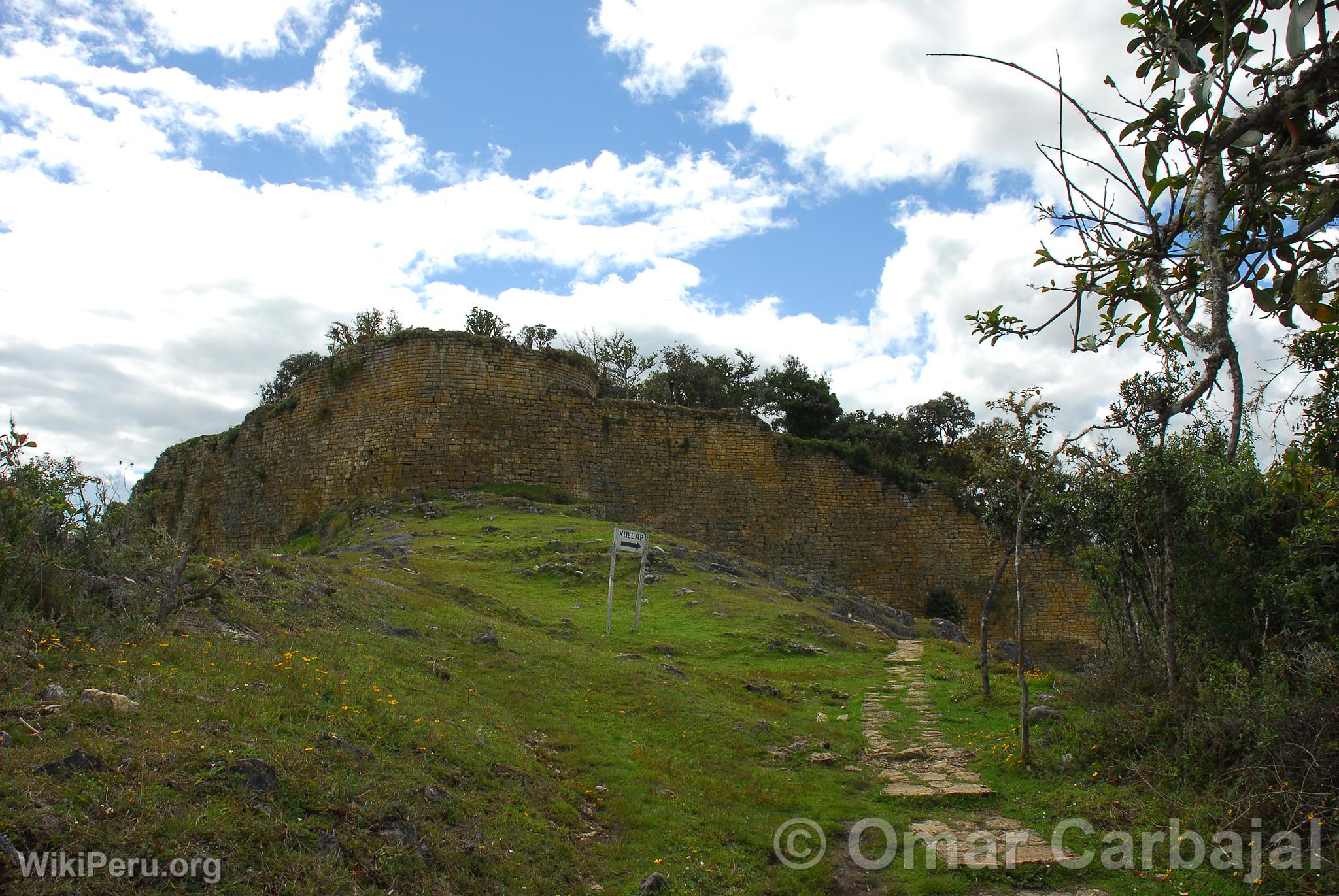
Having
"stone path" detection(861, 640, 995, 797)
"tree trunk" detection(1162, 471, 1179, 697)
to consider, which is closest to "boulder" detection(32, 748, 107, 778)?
"stone path" detection(861, 640, 995, 797)

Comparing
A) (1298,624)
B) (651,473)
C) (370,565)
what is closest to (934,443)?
(651,473)

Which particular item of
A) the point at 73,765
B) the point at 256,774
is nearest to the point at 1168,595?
the point at 256,774

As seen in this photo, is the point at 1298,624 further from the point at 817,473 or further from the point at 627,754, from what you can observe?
the point at 817,473

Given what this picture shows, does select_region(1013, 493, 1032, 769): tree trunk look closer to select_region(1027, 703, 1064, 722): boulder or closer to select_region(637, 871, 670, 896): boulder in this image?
select_region(1027, 703, 1064, 722): boulder

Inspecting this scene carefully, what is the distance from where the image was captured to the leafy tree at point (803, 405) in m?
40.2

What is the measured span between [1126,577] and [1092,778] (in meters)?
2.48

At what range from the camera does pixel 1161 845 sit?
5.56m

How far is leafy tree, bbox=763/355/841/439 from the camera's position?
132 feet

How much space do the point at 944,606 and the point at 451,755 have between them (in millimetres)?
24033

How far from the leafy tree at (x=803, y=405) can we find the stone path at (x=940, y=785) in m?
29.1

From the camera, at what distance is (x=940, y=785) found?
723cm

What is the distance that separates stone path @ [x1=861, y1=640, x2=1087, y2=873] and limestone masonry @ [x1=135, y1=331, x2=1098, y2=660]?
582 inches

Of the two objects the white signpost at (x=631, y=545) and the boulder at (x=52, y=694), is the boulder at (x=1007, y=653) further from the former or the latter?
the boulder at (x=52, y=694)

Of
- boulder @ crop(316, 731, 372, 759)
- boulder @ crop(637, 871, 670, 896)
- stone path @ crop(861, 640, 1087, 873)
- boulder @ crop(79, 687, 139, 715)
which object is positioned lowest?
boulder @ crop(637, 871, 670, 896)
